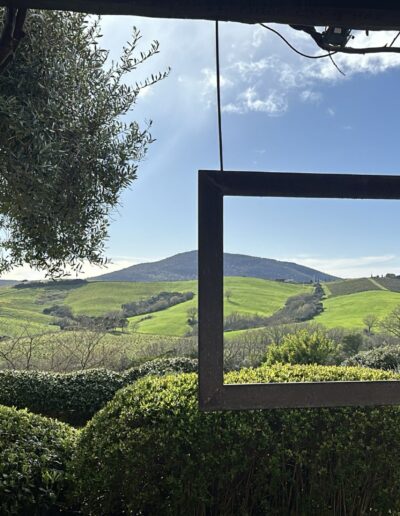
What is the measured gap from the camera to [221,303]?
1701 mm

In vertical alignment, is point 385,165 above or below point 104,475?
above

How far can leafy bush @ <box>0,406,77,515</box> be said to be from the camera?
10.7 feet

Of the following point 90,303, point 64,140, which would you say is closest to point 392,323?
point 64,140

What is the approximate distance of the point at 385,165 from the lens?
2.38 m

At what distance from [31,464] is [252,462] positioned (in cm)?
146

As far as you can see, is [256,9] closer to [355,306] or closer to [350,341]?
[355,306]

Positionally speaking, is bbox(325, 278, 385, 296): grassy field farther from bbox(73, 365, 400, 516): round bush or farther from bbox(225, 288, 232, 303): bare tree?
bbox(73, 365, 400, 516): round bush

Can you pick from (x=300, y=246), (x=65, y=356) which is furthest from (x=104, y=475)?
(x=65, y=356)

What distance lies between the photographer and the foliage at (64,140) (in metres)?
3.54

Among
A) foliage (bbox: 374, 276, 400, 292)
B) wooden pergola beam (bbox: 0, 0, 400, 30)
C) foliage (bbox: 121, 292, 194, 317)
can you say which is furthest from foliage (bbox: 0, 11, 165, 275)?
foliage (bbox: 121, 292, 194, 317)

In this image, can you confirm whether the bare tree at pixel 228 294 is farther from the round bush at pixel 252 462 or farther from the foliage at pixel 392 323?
the round bush at pixel 252 462

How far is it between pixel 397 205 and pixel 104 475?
8.43 feet

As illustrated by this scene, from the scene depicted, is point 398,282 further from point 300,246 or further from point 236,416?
point 236,416

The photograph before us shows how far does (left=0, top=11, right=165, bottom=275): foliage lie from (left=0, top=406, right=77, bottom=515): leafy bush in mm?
1477
